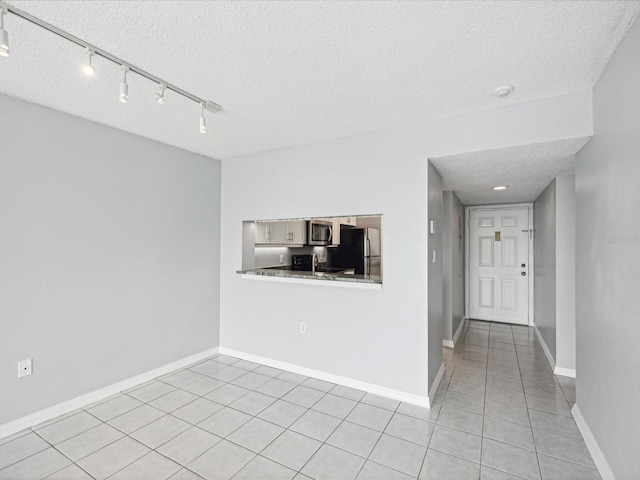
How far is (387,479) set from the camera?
1.85m

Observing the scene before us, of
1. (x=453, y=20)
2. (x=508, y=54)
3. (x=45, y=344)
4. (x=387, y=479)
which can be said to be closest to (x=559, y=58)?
(x=508, y=54)

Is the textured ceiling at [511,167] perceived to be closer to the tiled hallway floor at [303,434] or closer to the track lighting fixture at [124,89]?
the tiled hallway floor at [303,434]

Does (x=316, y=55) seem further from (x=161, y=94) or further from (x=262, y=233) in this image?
(x=262, y=233)

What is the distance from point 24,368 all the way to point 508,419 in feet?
12.1

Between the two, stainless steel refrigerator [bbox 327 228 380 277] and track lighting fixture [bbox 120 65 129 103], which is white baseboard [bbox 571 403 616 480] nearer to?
stainless steel refrigerator [bbox 327 228 380 277]

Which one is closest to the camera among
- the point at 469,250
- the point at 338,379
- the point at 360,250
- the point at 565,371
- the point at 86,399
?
the point at 86,399

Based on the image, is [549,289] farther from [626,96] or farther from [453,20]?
[453,20]

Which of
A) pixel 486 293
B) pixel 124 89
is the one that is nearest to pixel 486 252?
pixel 486 293

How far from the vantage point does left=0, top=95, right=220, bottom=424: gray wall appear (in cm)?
232

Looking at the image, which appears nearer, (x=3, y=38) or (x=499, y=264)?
(x=3, y=38)

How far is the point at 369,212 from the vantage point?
296 cm

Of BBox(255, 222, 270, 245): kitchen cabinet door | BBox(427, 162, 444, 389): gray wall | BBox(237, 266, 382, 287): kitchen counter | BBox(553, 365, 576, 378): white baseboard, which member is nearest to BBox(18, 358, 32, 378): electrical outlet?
BBox(237, 266, 382, 287): kitchen counter

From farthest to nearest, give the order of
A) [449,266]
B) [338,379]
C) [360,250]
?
[360,250]
[449,266]
[338,379]

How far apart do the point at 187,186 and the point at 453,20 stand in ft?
9.87
